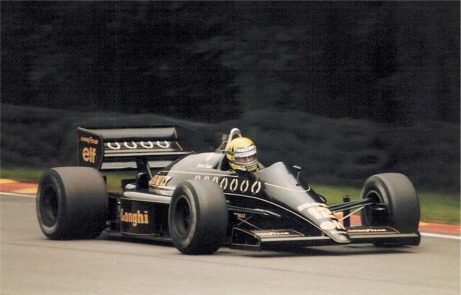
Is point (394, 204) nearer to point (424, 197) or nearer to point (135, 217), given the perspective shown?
point (135, 217)

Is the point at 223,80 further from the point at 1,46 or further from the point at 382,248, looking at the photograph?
the point at 382,248

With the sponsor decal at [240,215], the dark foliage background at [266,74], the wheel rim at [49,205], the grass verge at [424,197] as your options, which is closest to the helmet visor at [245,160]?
the sponsor decal at [240,215]

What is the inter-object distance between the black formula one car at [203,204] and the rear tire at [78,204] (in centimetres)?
1

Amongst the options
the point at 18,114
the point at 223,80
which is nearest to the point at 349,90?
the point at 223,80

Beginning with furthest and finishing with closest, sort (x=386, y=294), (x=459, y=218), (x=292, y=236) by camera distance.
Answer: (x=459, y=218) < (x=292, y=236) < (x=386, y=294)

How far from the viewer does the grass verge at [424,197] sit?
16.5m

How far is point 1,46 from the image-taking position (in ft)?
90.6

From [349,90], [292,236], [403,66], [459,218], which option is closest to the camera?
[292,236]

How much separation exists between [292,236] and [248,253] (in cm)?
67

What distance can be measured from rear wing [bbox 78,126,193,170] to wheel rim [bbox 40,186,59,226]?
0.65 meters

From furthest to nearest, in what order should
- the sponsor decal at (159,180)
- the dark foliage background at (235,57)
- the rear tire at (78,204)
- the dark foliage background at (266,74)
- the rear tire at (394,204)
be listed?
the dark foliage background at (235,57) → the dark foliage background at (266,74) → the sponsor decal at (159,180) → the rear tire at (78,204) → the rear tire at (394,204)

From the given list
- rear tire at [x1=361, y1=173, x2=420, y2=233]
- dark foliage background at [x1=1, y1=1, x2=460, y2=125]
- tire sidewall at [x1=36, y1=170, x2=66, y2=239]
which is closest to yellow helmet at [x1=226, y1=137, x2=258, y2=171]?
rear tire at [x1=361, y1=173, x2=420, y2=233]

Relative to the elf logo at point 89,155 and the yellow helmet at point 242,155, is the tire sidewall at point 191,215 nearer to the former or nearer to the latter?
the yellow helmet at point 242,155

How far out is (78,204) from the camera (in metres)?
13.6
